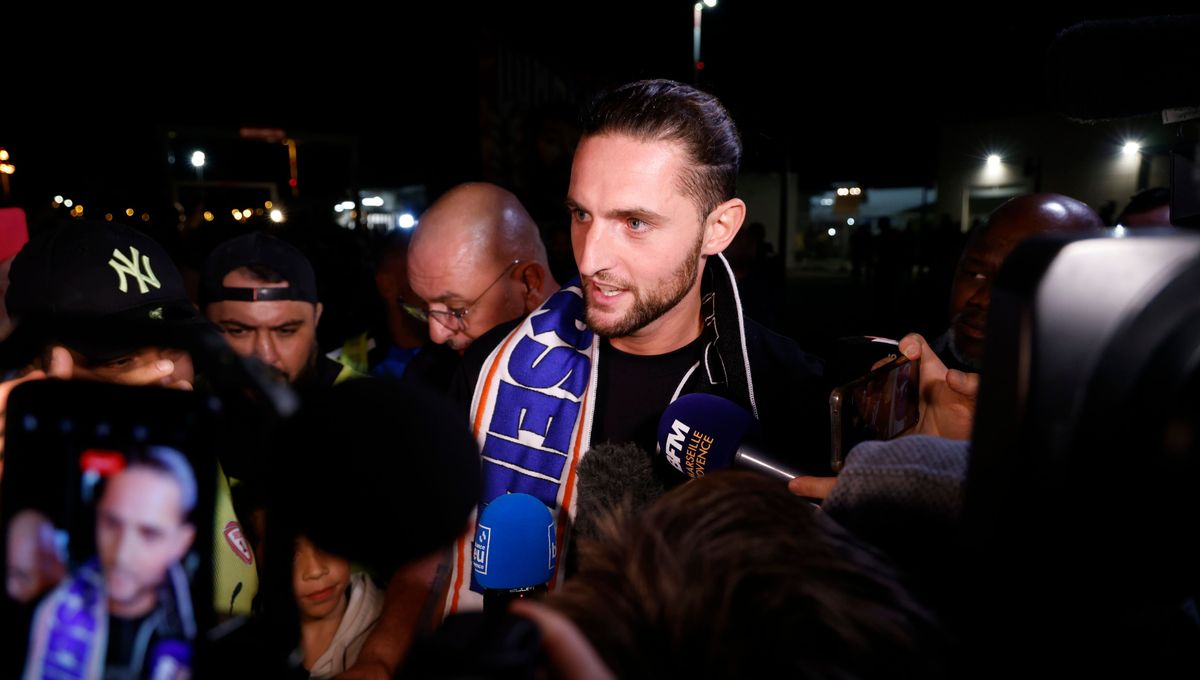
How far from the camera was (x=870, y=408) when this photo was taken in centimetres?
123

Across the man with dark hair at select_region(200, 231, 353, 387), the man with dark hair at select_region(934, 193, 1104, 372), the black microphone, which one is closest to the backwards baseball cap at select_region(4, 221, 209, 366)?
the man with dark hair at select_region(200, 231, 353, 387)

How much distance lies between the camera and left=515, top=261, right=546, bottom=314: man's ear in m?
2.62

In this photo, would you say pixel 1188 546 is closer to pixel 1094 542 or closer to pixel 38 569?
pixel 1094 542

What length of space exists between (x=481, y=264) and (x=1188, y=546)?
2232 millimetres

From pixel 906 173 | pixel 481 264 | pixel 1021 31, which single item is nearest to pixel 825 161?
pixel 906 173

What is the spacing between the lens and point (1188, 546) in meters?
0.48

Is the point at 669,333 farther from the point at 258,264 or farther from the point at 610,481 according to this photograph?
the point at 258,264

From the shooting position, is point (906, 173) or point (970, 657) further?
point (906, 173)

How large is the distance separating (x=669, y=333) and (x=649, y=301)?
19cm

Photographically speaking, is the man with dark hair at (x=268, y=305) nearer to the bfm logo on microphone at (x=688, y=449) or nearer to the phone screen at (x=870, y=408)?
the bfm logo on microphone at (x=688, y=449)

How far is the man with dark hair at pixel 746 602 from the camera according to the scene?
508mm

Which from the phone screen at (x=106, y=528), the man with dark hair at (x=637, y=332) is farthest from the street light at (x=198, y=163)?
the phone screen at (x=106, y=528)

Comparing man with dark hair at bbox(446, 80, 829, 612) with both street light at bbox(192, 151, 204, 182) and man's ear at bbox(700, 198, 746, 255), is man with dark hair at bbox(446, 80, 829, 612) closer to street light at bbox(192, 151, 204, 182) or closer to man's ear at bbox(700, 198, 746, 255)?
man's ear at bbox(700, 198, 746, 255)

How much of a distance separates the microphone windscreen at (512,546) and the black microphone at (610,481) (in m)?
0.10
